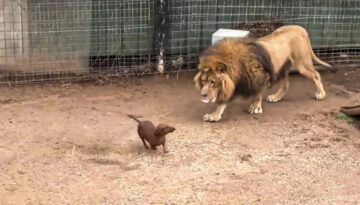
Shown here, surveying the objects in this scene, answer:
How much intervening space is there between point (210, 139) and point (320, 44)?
3.15 m

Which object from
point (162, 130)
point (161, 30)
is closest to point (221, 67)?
point (162, 130)

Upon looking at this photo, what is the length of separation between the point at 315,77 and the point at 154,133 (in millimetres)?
2562

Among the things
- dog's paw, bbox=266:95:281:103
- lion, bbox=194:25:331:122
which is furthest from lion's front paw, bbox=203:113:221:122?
dog's paw, bbox=266:95:281:103

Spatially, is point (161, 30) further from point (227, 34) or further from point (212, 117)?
point (212, 117)

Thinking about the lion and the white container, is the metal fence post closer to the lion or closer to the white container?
the white container

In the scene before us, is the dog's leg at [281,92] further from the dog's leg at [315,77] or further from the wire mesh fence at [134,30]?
the wire mesh fence at [134,30]

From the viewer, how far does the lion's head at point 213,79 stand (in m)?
6.57

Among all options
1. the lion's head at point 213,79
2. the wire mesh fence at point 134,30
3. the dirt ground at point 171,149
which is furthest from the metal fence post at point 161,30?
the lion's head at point 213,79

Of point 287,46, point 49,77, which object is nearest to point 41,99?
point 49,77

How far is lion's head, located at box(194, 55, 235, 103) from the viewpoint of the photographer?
6.57 meters

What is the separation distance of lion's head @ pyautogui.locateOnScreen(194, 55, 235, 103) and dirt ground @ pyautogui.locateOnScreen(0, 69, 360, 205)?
0.31 m

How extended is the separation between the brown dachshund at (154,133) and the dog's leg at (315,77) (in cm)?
234

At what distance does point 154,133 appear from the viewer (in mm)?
5676

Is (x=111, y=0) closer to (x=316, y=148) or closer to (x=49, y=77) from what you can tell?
(x=49, y=77)
